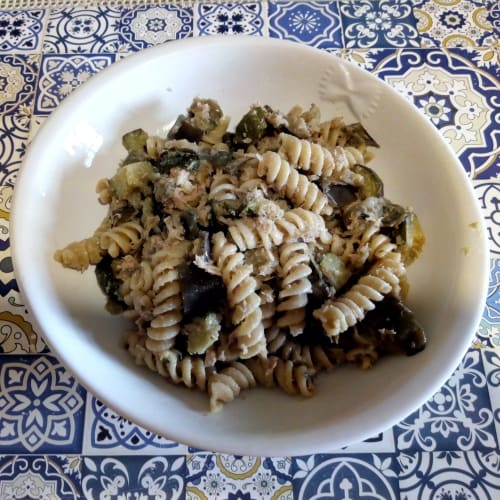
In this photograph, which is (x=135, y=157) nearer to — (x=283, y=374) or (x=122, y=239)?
(x=122, y=239)

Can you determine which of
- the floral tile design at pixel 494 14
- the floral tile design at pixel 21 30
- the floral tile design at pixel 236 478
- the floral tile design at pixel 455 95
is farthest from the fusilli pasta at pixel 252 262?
the floral tile design at pixel 494 14

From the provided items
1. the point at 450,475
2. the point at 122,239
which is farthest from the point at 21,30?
the point at 450,475

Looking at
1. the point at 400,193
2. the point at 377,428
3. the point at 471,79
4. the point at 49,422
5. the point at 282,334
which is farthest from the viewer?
the point at 471,79

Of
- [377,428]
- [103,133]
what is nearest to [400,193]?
[377,428]

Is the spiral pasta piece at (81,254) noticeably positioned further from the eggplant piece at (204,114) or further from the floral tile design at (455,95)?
the floral tile design at (455,95)

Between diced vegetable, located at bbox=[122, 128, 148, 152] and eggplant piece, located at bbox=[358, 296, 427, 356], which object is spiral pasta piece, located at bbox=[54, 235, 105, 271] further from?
eggplant piece, located at bbox=[358, 296, 427, 356]

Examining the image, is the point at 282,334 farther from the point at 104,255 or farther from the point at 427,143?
the point at 427,143
